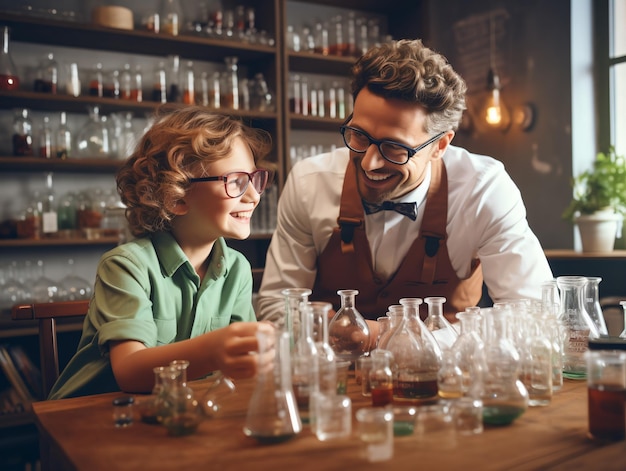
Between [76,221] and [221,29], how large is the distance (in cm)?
141

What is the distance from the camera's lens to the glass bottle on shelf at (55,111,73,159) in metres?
3.28

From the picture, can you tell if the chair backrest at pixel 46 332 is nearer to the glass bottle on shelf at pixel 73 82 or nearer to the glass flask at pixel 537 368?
the glass flask at pixel 537 368

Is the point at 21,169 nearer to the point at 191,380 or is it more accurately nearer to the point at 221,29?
the point at 221,29

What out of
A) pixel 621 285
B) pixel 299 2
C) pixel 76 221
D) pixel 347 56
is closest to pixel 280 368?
pixel 76 221

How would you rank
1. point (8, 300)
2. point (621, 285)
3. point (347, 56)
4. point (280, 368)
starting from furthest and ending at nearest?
point (347, 56) → point (621, 285) → point (8, 300) → point (280, 368)

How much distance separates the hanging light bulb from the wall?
4 cm

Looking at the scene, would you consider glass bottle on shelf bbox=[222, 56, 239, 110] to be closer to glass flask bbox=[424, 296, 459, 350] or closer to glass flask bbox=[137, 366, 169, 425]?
glass flask bbox=[424, 296, 459, 350]

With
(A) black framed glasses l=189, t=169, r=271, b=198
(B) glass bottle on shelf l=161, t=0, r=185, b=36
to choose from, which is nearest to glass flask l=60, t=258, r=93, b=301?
(B) glass bottle on shelf l=161, t=0, r=185, b=36

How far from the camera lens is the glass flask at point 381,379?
3.52 feet

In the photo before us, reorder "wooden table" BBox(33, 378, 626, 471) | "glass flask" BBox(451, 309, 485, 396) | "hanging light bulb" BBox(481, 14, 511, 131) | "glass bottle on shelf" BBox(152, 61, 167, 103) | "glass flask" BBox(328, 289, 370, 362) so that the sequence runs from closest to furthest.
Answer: "wooden table" BBox(33, 378, 626, 471) < "glass flask" BBox(451, 309, 485, 396) < "glass flask" BBox(328, 289, 370, 362) < "glass bottle on shelf" BBox(152, 61, 167, 103) < "hanging light bulb" BBox(481, 14, 511, 131)

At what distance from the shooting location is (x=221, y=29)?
3.75 metres

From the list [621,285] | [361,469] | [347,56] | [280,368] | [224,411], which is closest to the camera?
[361,469]

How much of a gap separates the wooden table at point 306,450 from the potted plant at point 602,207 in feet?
8.51

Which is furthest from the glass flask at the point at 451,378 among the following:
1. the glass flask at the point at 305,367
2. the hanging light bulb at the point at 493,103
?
the hanging light bulb at the point at 493,103
